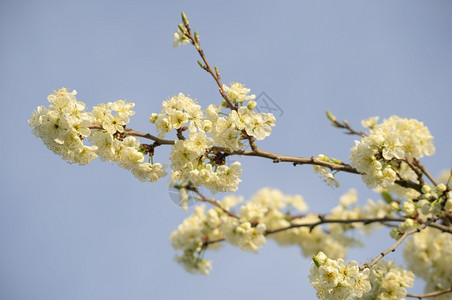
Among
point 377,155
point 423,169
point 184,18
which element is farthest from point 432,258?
point 184,18

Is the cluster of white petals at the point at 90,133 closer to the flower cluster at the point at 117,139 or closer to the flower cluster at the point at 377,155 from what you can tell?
the flower cluster at the point at 117,139

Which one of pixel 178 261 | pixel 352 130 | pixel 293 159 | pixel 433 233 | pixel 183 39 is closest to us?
pixel 293 159

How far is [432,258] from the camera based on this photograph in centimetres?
585

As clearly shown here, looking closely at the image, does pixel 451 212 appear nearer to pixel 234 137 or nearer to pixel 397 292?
pixel 397 292

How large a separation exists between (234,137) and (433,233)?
4.55 meters

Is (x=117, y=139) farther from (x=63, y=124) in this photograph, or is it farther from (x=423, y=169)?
(x=423, y=169)

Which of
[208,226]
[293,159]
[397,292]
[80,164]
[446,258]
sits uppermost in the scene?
[208,226]

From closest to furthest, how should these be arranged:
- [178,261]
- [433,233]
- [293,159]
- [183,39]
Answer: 1. [293,159]
2. [183,39]
3. [433,233]
4. [178,261]

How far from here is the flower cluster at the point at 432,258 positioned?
5679 millimetres

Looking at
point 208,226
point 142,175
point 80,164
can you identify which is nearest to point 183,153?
point 142,175

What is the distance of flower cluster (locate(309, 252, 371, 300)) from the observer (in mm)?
2861

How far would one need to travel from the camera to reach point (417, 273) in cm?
590

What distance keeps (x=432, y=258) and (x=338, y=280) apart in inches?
152

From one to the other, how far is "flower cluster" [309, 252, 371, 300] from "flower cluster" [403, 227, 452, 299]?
3.51 m
